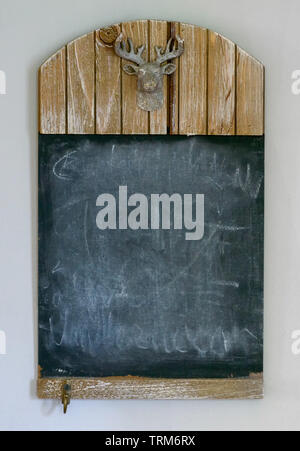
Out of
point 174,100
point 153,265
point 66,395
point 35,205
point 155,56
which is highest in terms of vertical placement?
point 155,56

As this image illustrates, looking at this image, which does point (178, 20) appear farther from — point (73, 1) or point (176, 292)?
point (176, 292)

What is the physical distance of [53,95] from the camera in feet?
5.07

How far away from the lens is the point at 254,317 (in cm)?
157

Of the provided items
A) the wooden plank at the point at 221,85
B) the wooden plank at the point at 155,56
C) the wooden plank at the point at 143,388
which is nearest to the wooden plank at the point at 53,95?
the wooden plank at the point at 155,56

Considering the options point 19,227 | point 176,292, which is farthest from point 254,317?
point 19,227

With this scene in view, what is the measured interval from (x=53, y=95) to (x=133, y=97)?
0.91 feet

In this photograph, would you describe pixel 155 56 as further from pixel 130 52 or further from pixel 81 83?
pixel 81 83

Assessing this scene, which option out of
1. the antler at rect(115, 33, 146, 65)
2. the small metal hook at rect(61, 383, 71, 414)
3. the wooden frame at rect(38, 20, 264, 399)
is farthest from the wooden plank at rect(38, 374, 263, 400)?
the antler at rect(115, 33, 146, 65)

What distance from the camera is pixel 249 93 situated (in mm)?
1551

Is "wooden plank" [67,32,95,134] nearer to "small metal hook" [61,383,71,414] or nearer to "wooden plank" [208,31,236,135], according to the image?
"wooden plank" [208,31,236,135]

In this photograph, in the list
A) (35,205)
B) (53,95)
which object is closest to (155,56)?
(53,95)

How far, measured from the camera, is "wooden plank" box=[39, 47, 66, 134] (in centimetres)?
154

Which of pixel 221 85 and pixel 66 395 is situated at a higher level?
pixel 221 85

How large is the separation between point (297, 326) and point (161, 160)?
763mm
